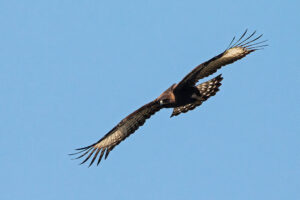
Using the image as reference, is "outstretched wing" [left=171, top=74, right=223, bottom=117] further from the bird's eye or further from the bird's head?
the bird's eye

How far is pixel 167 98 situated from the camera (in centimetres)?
2091

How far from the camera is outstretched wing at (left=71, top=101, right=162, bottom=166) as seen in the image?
21.2 meters

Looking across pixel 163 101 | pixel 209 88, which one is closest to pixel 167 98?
pixel 163 101

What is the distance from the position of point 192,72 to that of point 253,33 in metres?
1.84

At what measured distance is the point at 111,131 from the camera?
21.3 m

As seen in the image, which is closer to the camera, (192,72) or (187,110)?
(192,72)

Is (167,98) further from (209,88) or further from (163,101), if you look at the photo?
(209,88)

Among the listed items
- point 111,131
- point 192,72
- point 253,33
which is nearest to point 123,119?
point 111,131

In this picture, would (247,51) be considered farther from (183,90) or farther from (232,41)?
(183,90)

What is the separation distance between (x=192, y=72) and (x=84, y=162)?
10.9 ft

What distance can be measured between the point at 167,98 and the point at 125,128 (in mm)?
1335

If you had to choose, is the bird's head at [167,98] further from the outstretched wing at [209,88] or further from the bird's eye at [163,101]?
the outstretched wing at [209,88]

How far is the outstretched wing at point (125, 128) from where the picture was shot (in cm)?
2116

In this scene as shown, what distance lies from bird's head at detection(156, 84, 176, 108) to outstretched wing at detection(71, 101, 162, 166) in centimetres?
25
